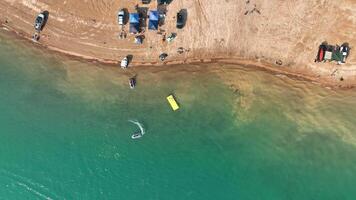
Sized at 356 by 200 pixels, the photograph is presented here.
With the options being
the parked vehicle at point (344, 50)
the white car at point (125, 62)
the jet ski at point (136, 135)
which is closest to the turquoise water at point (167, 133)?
the jet ski at point (136, 135)

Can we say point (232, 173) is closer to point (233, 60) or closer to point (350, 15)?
point (233, 60)

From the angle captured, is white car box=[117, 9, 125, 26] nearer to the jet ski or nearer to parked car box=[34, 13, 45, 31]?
parked car box=[34, 13, 45, 31]

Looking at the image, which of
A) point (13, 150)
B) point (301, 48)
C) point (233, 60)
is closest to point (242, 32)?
point (233, 60)

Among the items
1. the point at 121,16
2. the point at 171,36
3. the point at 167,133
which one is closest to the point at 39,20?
the point at 121,16

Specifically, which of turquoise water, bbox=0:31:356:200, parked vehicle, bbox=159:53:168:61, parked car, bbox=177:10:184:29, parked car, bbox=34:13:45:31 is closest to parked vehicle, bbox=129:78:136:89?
turquoise water, bbox=0:31:356:200

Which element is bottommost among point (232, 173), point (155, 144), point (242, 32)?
point (232, 173)

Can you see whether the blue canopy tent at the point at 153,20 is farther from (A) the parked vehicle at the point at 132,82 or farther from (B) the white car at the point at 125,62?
(A) the parked vehicle at the point at 132,82
